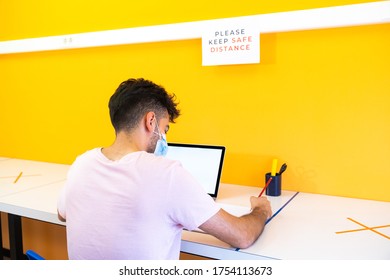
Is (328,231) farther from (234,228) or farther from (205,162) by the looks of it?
(205,162)

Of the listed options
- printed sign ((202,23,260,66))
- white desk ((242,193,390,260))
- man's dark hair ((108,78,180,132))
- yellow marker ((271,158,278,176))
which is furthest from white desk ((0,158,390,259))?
printed sign ((202,23,260,66))

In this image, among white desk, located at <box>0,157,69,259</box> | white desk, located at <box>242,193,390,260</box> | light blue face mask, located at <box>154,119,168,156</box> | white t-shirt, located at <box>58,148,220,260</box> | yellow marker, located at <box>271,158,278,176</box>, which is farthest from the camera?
yellow marker, located at <box>271,158,278,176</box>

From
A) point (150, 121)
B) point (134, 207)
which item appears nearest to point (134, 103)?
point (150, 121)

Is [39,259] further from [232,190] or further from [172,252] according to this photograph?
[232,190]

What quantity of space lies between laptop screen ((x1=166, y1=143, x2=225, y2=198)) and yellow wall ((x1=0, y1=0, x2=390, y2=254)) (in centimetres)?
19

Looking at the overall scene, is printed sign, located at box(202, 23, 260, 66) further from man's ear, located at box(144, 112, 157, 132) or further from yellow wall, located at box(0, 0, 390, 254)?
man's ear, located at box(144, 112, 157, 132)

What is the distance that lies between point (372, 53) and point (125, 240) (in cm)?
116

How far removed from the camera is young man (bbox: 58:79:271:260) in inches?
36.4

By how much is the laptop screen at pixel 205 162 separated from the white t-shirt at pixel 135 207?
0.58 metres

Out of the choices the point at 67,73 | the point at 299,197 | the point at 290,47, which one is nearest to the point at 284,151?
the point at 299,197

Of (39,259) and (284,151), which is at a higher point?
(284,151)

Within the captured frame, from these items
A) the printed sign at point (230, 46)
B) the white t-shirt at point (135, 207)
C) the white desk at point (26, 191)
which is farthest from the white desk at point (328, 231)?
the white desk at point (26, 191)

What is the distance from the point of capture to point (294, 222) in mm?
1271

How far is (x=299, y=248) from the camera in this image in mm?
1063
